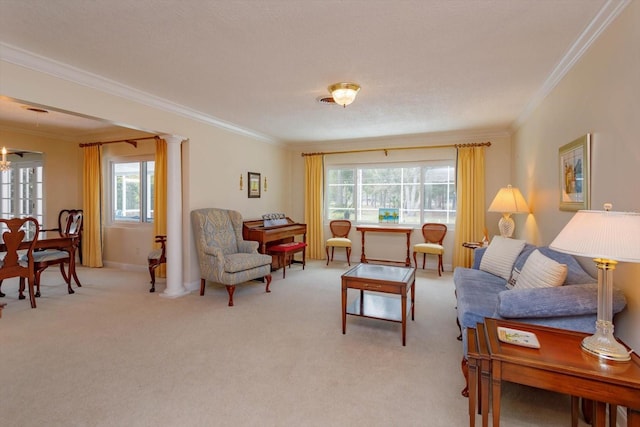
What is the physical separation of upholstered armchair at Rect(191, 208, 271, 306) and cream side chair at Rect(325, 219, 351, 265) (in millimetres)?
1929

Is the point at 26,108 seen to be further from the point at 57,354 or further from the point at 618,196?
the point at 618,196

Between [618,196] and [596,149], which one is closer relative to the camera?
[618,196]

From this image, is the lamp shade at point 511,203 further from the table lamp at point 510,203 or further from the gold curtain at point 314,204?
the gold curtain at point 314,204

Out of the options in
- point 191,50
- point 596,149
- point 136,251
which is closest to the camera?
point 596,149

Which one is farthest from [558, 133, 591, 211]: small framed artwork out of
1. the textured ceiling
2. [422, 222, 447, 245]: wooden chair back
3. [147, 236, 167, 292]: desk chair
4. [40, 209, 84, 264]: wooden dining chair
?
[40, 209, 84, 264]: wooden dining chair

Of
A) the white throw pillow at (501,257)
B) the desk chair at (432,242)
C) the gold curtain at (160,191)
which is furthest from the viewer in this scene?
the desk chair at (432,242)

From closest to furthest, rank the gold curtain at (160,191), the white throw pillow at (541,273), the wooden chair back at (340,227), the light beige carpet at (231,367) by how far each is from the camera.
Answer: the light beige carpet at (231,367), the white throw pillow at (541,273), the gold curtain at (160,191), the wooden chair back at (340,227)

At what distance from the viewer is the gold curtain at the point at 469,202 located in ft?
17.8

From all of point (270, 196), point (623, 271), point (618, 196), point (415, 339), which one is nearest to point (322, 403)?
point (415, 339)

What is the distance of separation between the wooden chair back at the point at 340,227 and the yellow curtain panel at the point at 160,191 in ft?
10.1

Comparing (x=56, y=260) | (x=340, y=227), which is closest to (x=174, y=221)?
(x=56, y=260)

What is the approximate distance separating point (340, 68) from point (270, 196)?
3.68 meters

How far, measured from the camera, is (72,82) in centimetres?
292

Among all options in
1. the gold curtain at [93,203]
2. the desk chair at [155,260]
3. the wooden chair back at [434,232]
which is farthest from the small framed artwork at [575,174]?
the gold curtain at [93,203]
